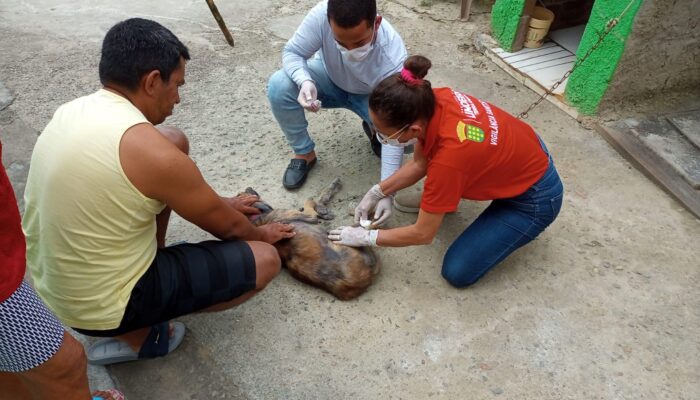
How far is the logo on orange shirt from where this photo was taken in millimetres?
2158

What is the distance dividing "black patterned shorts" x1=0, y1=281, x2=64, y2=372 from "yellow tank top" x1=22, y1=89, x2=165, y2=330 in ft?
1.03

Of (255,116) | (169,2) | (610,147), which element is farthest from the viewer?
(169,2)

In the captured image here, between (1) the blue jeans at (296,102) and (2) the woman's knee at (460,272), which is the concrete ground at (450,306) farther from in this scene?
(1) the blue jeans at (296,102)

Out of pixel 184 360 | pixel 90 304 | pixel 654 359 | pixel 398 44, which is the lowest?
pixel 184 360

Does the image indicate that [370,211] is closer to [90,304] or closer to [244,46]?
[90,304]

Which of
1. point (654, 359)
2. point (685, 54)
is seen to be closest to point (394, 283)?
point (654, 359)

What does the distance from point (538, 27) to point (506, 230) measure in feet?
9.09

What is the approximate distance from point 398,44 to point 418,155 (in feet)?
2.69

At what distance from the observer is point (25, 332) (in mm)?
1473

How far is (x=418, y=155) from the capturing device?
2.67 metres

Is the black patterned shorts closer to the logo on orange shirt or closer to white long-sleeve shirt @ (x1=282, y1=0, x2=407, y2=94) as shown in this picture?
the logo on orange shirt

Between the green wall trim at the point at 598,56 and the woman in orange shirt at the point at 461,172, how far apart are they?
1.55 m

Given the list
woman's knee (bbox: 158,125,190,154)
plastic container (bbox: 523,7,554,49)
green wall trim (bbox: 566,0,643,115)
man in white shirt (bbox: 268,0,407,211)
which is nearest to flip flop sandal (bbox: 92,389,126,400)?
woman's knee (bbox: 158,125,190,154)

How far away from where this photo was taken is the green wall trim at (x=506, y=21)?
14.6 feet
